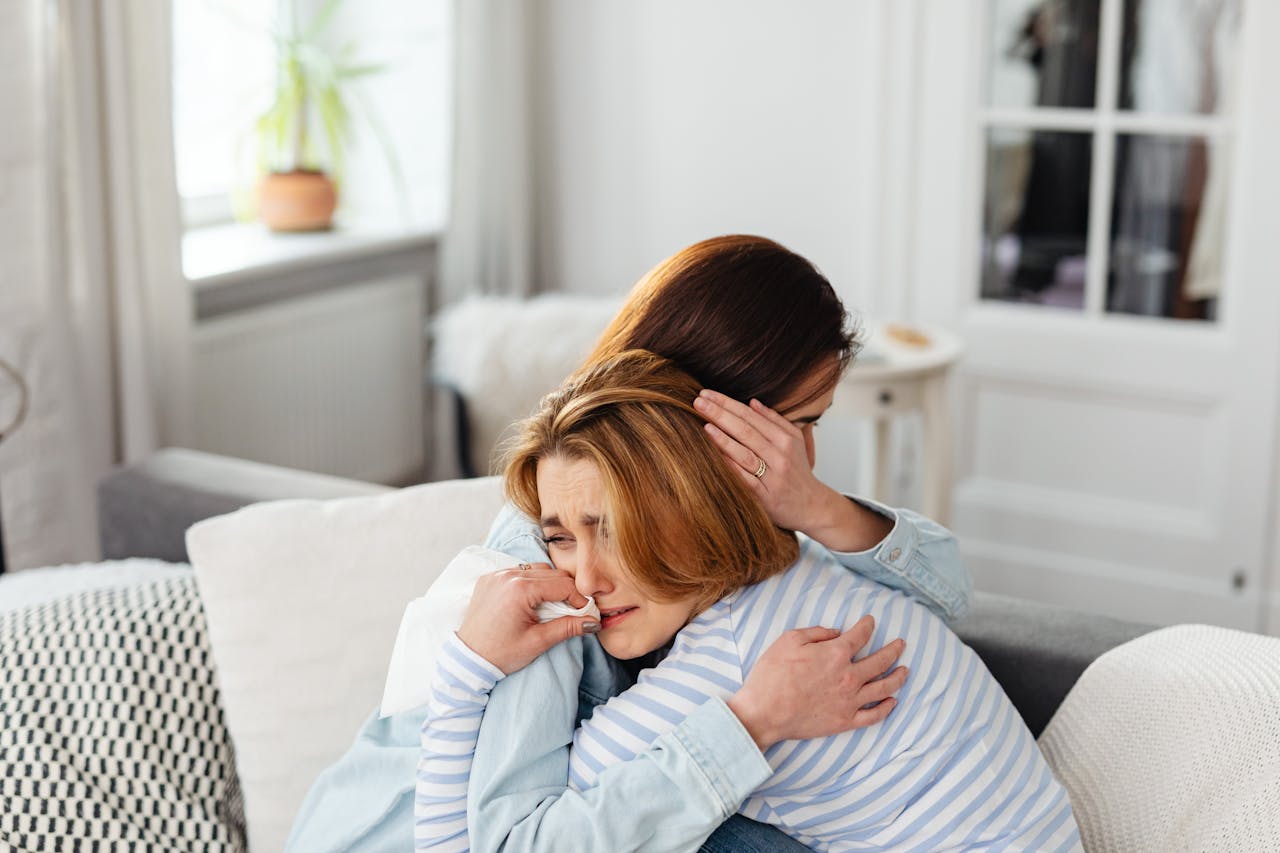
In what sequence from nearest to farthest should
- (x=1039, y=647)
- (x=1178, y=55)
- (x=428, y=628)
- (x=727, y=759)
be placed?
(x=727, y=759) → (x=428, y=628) → (x=1039, y=647) → (x=1178, y=55)

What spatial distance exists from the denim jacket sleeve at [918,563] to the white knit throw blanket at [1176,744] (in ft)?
0.53

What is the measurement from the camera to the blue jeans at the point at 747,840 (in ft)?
3.76

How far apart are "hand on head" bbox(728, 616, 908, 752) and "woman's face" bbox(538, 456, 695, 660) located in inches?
3.5

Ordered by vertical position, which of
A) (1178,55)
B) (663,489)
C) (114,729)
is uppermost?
(1178,55)

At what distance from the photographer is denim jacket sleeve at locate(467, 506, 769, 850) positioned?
1.04 m

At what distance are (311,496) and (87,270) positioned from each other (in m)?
0.83

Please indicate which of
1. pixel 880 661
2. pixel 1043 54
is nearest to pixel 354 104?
pixel 1043 54

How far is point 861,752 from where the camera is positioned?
112 cm

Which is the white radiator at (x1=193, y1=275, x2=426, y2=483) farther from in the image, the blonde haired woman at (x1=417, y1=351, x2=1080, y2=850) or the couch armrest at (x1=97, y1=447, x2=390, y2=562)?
the blonde haired woman at (x1=417, y1=351, x2=1080, y2=850)

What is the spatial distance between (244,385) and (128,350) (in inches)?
19.9

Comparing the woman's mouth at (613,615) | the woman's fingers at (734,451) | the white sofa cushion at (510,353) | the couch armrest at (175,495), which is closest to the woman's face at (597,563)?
the woman's mouth at (613,615)

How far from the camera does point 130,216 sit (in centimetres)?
241

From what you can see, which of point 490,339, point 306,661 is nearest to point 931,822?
point 306,661

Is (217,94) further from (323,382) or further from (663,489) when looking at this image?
(663,489)
